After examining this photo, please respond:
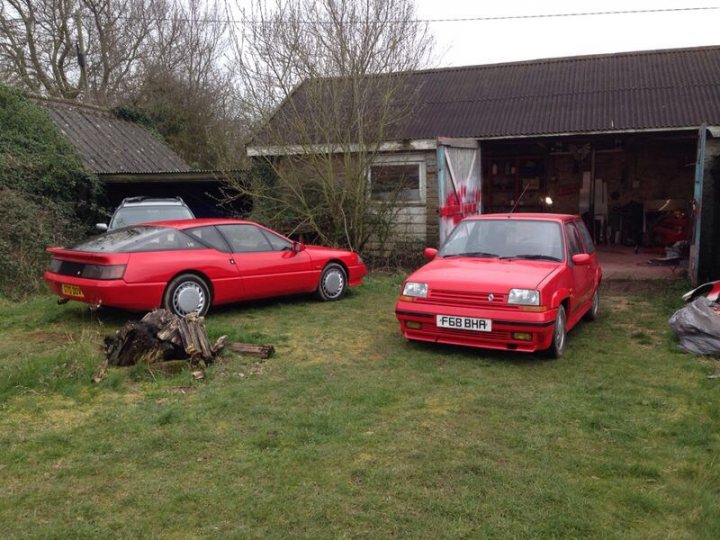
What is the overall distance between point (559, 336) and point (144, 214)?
8.31 metres

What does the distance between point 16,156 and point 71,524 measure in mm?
11302

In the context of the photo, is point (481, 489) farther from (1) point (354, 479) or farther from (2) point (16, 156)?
(2) point (16, 156)

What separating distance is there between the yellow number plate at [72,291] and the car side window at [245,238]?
193cm

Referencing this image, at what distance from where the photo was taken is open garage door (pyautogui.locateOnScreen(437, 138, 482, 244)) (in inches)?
460

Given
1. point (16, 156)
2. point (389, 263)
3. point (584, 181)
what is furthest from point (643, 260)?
point (16, 156)

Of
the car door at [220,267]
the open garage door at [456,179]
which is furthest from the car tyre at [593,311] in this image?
the car door at [220,267]

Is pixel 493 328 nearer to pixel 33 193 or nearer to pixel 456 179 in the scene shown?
pixel 456 179

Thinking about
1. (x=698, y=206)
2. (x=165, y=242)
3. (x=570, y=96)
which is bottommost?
(x=165, y=242)

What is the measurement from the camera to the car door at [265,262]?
8.07 m

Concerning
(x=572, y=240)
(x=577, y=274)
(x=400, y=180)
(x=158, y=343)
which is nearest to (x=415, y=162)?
(x=400, y=180)

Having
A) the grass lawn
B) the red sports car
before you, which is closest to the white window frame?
the red sports car

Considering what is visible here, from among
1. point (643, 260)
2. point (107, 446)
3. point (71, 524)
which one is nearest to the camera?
point (71, 524)

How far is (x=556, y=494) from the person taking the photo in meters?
3.35

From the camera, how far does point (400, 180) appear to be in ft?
41.7
